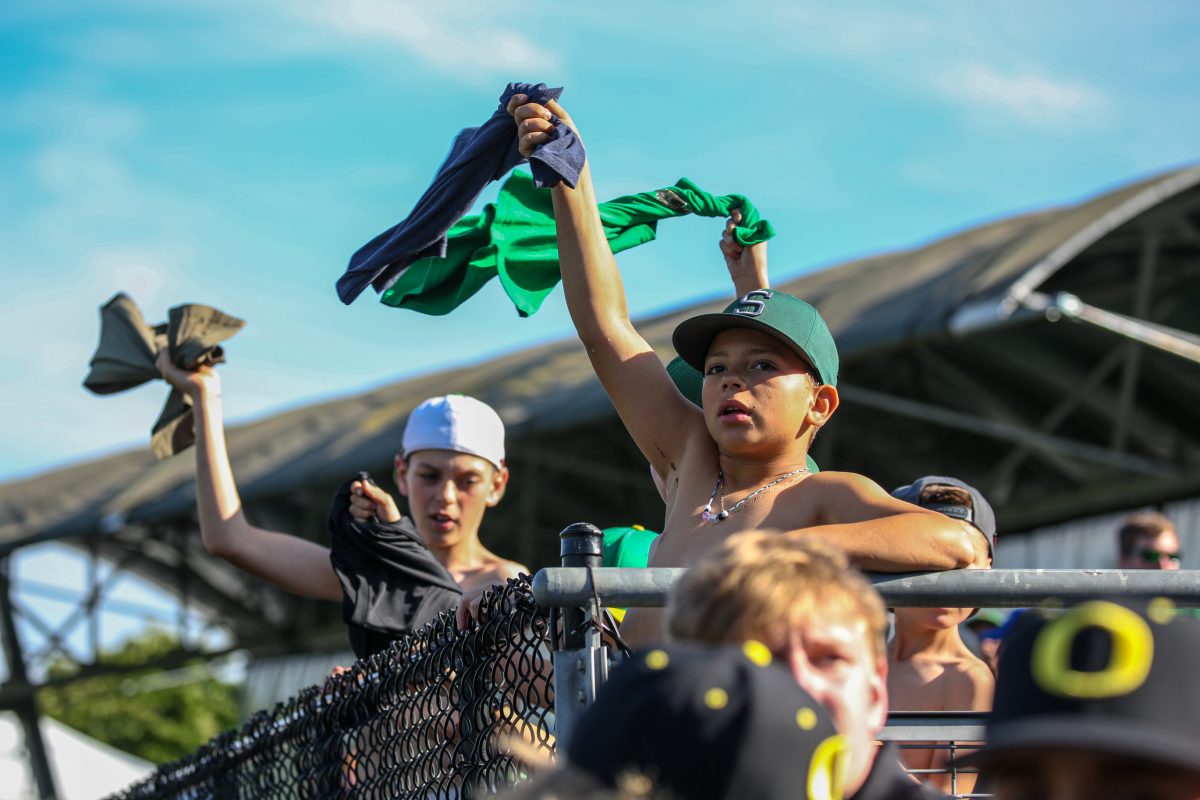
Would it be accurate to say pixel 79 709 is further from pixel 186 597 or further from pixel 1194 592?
pixel 1194 592

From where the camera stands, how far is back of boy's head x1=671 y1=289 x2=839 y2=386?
3.41 metres

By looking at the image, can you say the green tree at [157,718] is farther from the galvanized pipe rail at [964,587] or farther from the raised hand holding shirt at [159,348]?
the galvanized pipe rail at [964,587]

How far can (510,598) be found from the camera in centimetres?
306

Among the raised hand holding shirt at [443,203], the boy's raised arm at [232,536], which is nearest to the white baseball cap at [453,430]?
the boy's raised arm at [232,536]

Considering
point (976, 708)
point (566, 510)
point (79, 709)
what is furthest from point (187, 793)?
point (79, 709)

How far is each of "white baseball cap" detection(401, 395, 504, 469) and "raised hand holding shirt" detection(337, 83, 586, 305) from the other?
899mm

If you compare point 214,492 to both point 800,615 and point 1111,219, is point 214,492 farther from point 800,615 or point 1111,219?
point 1111,219

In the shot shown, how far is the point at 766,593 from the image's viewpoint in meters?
2.03

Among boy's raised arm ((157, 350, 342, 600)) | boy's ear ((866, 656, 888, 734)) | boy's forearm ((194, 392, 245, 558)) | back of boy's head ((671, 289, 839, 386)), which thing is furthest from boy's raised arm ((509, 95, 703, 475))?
boy's forearm ((194, 392, 245, 558))

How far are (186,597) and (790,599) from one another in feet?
59.5

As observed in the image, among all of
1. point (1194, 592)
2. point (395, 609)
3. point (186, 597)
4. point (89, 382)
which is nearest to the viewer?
point (1194, 592)

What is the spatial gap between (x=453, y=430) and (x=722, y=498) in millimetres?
1985

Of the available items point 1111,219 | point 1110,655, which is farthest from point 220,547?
point 1111,219

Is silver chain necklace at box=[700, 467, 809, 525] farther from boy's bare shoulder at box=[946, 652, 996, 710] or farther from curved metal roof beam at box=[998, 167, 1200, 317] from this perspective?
curved metal roof beam at box=[998, 167, 1200, 317]
